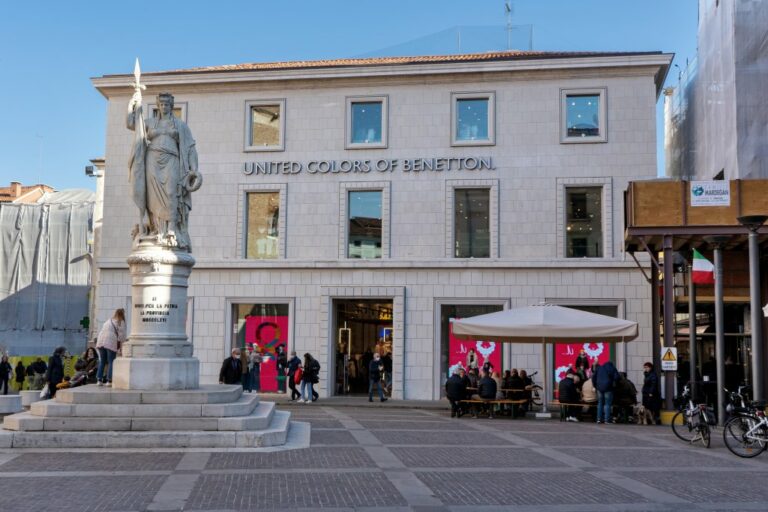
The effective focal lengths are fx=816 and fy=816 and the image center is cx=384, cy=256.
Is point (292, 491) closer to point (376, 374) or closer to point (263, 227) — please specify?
point (376, 374)

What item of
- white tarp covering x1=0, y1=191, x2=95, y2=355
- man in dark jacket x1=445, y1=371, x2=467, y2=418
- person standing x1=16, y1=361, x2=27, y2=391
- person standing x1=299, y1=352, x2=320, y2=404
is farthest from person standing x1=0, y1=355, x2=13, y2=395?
white tarp covering x1=0, y1=191, x2=95, y2=355

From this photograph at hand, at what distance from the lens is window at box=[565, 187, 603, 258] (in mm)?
26078

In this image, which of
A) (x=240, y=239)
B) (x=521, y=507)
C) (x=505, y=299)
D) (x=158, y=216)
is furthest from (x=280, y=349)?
(x=521, y=507)

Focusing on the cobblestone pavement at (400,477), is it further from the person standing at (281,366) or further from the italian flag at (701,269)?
the person standing at (281,366)

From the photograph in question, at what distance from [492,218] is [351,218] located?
4.70 m

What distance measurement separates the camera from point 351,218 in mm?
27359

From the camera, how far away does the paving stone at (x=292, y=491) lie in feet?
27.6

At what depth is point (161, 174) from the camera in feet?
48.4

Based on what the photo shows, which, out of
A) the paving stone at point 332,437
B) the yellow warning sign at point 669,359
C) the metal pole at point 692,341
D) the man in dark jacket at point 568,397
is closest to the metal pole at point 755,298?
the metal pole at point 692,341

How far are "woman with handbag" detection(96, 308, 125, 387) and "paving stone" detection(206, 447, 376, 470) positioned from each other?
16.6 feet

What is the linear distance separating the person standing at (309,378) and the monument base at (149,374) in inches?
415

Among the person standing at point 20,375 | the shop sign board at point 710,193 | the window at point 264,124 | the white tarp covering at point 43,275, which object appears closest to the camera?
the shop sign board at point 710,193

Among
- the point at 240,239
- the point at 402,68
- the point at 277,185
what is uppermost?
the point at 402,68

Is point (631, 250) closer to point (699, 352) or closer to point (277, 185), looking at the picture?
point (699, 352)
